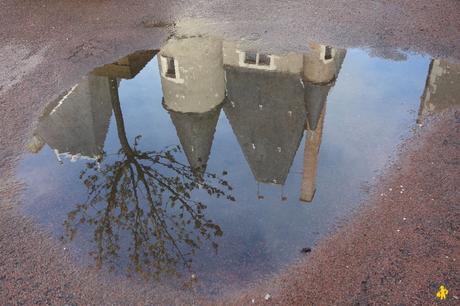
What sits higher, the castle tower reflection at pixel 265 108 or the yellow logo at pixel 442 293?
the castle tower reflection at pixel 265 108

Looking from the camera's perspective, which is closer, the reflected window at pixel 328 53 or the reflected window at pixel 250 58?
the reflected window at pixel 328 53

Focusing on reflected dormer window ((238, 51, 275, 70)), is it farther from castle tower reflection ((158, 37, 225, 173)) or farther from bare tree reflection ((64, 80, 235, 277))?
bare tree reflection ((64, 80, 235, 277))

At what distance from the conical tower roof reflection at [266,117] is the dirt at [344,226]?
117 centimetres

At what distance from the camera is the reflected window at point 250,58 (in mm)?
8991

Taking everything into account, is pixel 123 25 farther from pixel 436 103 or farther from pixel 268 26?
pixel 436 103

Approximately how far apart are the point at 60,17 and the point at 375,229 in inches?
351

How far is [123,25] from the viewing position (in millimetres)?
10336

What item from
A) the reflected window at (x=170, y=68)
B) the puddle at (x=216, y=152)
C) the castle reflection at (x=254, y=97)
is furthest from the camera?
the reflected window at (x=170, y=68)

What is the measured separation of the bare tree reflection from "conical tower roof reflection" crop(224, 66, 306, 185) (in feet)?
2.25

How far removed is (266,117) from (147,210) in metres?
2.77

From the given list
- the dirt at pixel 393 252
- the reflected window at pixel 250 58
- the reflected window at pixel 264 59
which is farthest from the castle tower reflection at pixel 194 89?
the dirt at pixel 393 252

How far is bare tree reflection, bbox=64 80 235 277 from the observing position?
17.9 feet

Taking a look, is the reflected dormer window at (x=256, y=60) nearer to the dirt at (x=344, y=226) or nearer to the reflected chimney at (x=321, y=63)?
the dirt at (x=344, y=226)

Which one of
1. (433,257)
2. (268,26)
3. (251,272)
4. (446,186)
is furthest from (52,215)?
(268,26)
